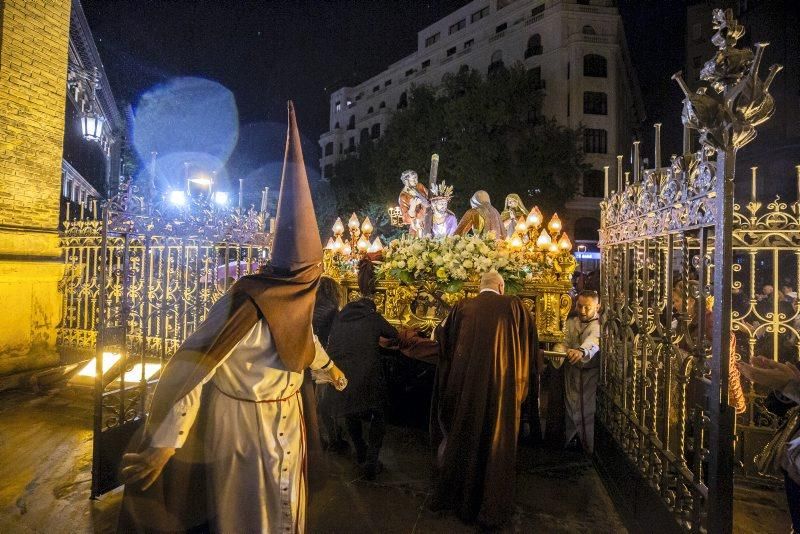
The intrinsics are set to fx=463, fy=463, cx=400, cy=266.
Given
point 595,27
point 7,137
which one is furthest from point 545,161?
point 7,137

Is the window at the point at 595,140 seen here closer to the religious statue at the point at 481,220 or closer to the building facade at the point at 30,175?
the religious statue at the point at 481,220

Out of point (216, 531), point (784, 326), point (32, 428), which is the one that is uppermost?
point (784, 326)

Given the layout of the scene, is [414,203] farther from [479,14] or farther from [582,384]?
[479,14]

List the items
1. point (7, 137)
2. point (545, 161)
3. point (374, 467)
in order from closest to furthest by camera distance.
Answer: point (374, 467)
point (7, 137)
point (545, 161)

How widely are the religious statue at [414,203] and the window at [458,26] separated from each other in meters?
39.1

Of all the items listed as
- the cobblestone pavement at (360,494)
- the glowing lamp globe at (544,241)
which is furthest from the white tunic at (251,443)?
the glowing lamp globe at (544,241)

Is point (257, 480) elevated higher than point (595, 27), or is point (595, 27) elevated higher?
point (595, 27)

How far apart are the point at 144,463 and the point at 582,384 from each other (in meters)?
4.83

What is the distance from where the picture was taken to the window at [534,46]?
33188mm

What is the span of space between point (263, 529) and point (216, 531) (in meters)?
0.28

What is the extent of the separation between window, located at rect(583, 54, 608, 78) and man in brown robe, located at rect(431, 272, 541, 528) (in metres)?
32.8

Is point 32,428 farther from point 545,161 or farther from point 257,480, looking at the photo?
point 545,161

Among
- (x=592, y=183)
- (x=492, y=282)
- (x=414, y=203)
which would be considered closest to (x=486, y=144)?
(x=592, y=183)

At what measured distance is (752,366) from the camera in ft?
9.49
